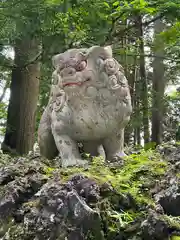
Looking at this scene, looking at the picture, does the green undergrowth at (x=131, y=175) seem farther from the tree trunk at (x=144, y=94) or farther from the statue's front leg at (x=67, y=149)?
the tree trunk at (x=144, y=94)

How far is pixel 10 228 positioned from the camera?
7.64 feet

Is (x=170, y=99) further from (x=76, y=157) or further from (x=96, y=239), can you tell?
(x=96, y=239)

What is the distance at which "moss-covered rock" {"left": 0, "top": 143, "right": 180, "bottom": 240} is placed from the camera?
2098 millimetres

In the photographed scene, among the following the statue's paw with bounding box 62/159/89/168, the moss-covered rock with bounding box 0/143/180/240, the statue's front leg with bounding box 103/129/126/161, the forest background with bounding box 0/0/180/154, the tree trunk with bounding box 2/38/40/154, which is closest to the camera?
the moss-covered rock with bounding box 0/143/180/240

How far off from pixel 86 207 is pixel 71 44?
4.10 metres

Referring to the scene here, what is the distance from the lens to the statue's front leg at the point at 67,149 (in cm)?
378

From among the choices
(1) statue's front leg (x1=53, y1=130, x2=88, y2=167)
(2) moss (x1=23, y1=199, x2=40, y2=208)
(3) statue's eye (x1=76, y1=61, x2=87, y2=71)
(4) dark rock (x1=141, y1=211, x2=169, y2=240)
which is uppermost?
(3) statue's eye (x1=76, y1=61, x2=87, y2=71)

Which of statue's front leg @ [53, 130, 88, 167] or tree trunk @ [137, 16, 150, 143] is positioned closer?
statue's front leg @ [53, 130, 88, 167]

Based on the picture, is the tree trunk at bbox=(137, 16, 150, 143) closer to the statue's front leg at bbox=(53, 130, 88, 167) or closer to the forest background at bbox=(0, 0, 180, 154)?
the forest background at bbox=(0, 0, 180, 154)

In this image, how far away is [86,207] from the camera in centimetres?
212

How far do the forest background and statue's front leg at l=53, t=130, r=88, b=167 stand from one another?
122 centimetres

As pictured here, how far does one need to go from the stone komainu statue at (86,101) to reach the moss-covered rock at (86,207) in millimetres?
969

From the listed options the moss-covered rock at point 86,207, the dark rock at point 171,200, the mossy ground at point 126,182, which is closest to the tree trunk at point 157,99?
the mossy ground at point 126,182

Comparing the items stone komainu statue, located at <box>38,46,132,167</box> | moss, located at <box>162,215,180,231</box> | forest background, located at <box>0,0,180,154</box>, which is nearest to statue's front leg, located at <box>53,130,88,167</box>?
stone komainu statue, located at <box>38,46,132,167</box>
